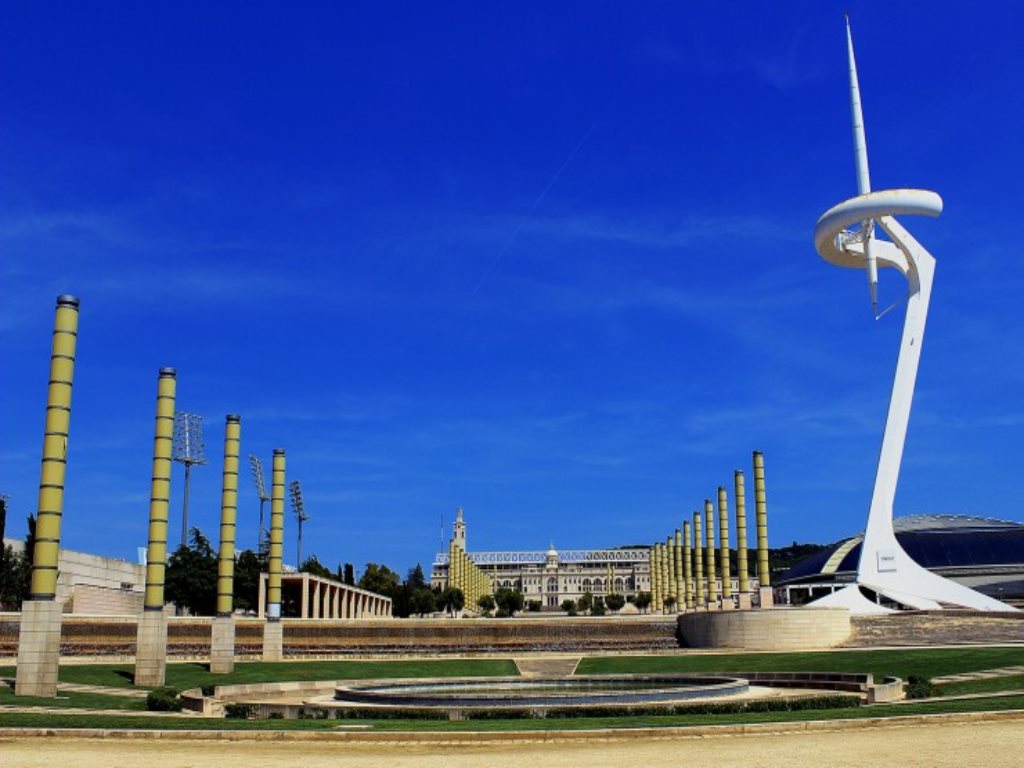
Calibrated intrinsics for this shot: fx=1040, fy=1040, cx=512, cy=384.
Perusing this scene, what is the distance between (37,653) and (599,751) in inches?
629

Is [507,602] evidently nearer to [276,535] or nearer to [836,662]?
[276,535]

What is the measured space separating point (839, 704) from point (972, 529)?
6999 cm

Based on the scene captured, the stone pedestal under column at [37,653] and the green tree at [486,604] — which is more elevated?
the green tree at [486,604]

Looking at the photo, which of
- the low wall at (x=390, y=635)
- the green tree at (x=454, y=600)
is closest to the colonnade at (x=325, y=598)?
the green tree at (x=454, y=600)

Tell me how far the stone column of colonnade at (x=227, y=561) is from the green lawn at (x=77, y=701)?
8391 millimetres

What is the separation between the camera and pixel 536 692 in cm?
2506

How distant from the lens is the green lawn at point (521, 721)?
16.2 meters

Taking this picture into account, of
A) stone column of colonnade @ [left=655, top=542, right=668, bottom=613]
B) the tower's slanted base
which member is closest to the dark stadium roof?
stone column of colonnade @ [left=655, top=542, right=668, bottom=613]

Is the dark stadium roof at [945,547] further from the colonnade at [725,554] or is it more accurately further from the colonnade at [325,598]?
the colonnade at [325,598]

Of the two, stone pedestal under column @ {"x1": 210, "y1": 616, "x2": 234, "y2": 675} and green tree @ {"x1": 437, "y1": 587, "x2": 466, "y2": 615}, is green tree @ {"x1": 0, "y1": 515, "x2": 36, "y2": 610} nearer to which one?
stone pedestal under column @ {"x1": 210, "y1": 616, "x2": 234, "y2": 675}

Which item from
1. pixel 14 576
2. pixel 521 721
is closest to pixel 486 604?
pixel 14 576

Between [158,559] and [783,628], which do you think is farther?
[783,628]

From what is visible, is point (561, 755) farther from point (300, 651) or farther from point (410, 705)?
point (300, 651)

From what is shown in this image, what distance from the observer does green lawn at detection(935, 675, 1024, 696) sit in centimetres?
2114
